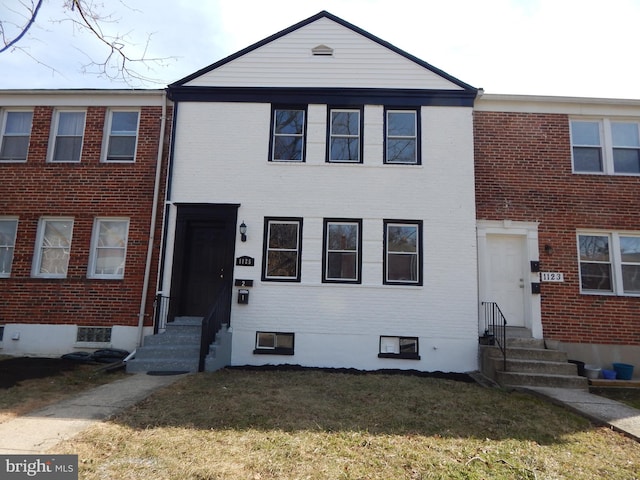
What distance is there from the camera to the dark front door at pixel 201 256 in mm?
9195

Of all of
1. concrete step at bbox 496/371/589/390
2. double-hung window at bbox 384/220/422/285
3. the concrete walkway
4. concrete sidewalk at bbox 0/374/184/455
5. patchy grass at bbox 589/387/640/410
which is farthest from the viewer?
double-hung window at bbox 384/220/422/285

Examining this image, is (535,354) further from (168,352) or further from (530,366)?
(168,352)

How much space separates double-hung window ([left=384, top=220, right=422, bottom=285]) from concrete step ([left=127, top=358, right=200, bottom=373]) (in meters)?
4.46

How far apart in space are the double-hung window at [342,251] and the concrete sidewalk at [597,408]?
4091mm

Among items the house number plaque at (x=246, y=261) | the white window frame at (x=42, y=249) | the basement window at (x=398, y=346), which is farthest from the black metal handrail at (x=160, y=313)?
the basement window at (x=398, y=346)

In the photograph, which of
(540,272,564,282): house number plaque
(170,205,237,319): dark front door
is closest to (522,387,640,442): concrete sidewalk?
(540,272,564,282): house number plaque

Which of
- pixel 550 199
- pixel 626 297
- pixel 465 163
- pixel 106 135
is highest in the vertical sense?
pixel 106 135

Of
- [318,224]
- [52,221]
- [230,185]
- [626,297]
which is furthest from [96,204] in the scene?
[626,297]

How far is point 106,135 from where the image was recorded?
33.1ft

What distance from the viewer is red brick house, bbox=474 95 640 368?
29.0ft

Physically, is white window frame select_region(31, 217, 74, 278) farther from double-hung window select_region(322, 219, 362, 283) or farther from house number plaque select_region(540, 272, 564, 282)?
house number plaque select_region(540, 272, 564, 282)

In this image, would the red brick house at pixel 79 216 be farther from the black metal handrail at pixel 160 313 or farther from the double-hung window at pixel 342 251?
the double-hung window at pixel 342 251

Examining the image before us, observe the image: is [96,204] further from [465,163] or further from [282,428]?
[465,163]

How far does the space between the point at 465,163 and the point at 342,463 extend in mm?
7476
